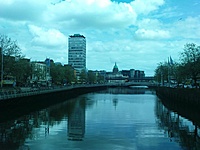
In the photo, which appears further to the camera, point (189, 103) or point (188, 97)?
point (188, 97)

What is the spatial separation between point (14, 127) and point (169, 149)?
61.0 feet

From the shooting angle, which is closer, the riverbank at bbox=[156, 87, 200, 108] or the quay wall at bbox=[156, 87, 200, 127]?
the quay wall at bbox=[156, 87, 200, 127]

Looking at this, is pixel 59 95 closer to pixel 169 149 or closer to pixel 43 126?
pixel 43 126

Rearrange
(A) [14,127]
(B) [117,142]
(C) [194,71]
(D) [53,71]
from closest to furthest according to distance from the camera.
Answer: (B) [117,142] → (A) [14,127] → (C) [194,71] → (D) [53,71]

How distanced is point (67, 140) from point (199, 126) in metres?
17.6

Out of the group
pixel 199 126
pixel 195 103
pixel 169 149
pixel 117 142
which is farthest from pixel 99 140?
pixel 195 103

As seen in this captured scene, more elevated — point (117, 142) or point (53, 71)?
point (53, 71)

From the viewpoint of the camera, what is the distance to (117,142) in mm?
25703

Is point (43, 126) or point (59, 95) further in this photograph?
point (59, 95)

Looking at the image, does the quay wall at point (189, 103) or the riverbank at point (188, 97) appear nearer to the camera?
the quay wall at point (189, 103)

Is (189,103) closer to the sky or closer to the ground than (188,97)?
closer to the ground

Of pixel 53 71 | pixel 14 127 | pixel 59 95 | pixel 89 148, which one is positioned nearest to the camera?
pixel 89 148

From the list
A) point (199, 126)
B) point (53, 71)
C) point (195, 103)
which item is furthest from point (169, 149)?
point (53, 71)

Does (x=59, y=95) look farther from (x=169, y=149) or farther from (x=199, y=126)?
(x=169, y=149)
